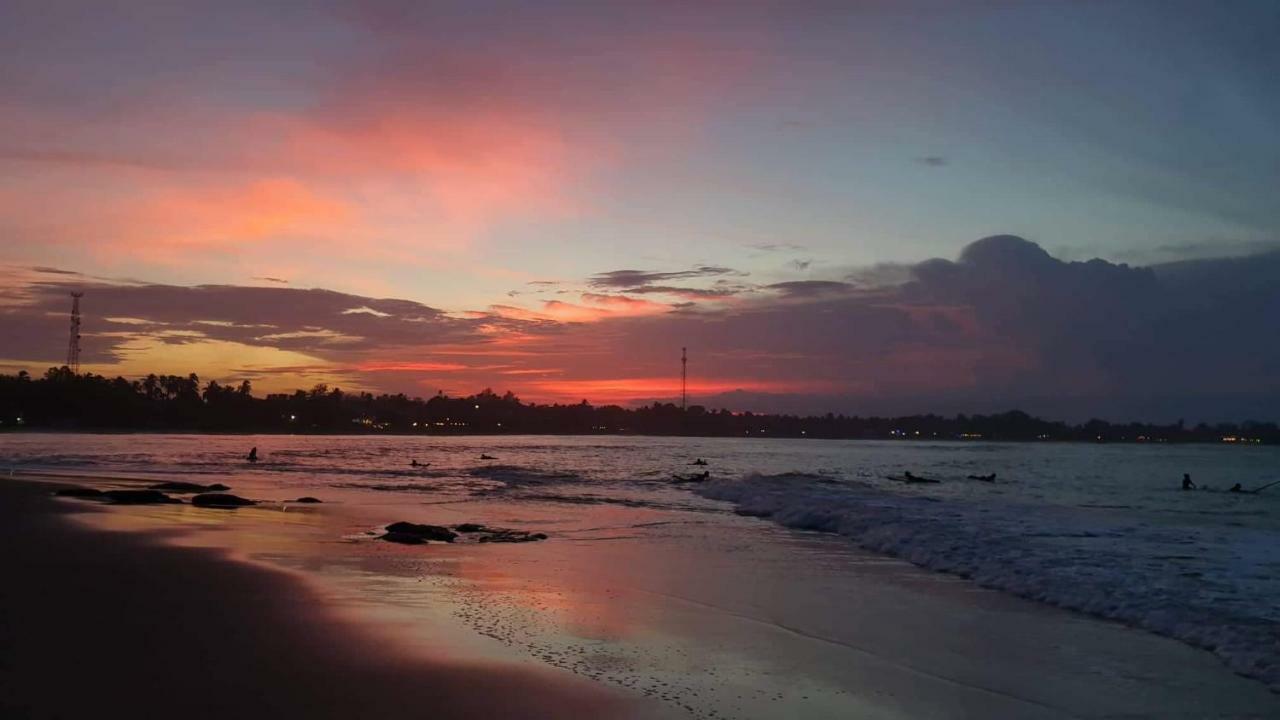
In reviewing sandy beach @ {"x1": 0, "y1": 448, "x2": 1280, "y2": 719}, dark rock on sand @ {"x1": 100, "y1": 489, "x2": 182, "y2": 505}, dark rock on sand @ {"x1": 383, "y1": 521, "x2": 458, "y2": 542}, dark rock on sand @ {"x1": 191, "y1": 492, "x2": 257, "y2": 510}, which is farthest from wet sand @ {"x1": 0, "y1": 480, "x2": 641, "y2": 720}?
dark rock on sand @ {"x1": 100, "y1": 489, "x2": 182, "y2": 505}

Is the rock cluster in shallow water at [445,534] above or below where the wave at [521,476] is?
above

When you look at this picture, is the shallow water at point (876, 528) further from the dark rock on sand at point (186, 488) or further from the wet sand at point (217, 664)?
the dark rock on sand at point (186, 488)

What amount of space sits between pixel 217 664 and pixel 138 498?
18.9 m

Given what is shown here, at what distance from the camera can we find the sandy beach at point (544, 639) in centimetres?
661

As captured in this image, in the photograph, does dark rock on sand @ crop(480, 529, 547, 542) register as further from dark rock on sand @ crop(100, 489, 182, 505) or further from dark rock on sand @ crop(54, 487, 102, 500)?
dark rock on sand @ crop(54, 487, 102, 500)

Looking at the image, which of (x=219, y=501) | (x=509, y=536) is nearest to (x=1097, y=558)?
(x=509, y=536)

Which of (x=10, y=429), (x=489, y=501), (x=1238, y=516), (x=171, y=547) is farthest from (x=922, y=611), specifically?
(x=10, y=429)

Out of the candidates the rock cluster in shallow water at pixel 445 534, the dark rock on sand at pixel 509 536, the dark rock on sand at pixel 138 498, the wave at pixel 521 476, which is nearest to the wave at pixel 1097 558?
the dark rock on sand at pixel 509 536

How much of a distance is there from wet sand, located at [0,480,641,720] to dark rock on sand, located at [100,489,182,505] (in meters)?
12.7

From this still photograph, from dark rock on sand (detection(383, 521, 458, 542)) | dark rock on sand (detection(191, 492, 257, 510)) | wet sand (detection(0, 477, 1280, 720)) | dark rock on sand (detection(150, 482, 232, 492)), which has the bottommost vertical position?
dark rock on sand (detection(150, 482, 232, 492))

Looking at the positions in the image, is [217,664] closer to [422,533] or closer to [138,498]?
[422,533]

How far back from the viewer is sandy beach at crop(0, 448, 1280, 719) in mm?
6605

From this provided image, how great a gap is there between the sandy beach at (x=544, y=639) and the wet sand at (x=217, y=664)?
0.03 metres

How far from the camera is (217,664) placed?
23.6 feet
